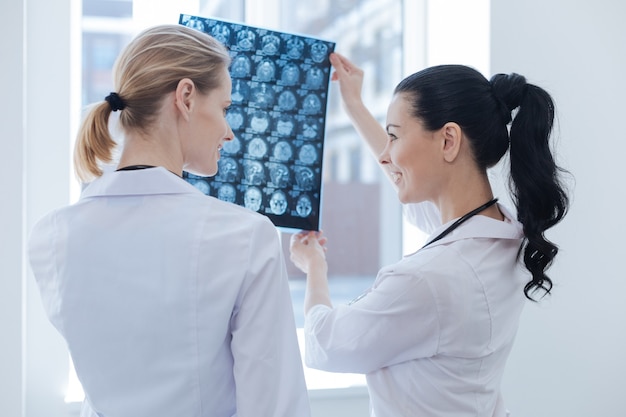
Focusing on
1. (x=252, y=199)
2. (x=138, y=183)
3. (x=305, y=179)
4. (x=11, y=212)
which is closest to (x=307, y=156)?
(x=305, y=179)

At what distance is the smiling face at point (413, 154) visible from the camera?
1314mm

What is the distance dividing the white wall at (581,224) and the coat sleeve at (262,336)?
131cm

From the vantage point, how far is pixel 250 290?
40.5 inches

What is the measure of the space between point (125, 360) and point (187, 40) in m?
0.56

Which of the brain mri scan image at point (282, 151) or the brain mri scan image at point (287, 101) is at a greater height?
the brain mri scan image at point (287, 101)

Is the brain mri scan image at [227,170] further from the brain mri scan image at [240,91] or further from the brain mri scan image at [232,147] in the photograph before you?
the brain mri scan image at [240,91]

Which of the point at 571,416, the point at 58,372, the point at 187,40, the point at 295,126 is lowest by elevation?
the point at 571,416

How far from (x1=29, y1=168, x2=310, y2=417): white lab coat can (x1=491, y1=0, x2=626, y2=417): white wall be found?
1.36m

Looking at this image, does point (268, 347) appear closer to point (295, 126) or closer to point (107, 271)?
point (107, 271)

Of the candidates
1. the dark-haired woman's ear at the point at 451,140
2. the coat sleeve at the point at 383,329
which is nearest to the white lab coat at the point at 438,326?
the coat sleeve at the point at 383,329

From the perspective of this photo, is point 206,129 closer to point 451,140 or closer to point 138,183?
point 138,183

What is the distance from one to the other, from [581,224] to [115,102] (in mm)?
1700

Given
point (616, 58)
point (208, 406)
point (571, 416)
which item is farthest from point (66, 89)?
point (571, 416)

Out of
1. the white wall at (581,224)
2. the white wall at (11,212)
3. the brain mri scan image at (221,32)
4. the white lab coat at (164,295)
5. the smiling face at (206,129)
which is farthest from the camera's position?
the white wall at (581,224)
